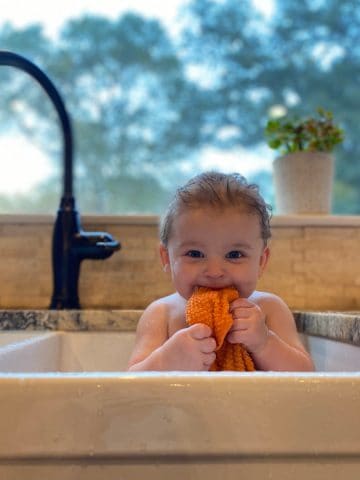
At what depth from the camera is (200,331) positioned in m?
0.65

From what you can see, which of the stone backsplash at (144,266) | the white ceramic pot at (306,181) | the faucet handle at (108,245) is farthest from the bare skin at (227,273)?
the white ceramic pot at (306,181)

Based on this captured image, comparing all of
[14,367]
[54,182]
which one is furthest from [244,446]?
[54,182]

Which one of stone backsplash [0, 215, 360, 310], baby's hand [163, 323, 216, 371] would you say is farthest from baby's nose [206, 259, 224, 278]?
stone backsplash [0, 215, 360, 310]

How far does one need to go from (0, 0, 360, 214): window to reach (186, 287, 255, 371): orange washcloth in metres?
1.02

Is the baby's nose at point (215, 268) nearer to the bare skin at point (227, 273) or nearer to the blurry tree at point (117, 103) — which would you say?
the bare skin at point (227, 273)

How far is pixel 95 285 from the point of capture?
4.06 ft

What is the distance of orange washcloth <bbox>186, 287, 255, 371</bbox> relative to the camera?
26.4 inches

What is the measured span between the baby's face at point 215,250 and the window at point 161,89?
0.94 metres

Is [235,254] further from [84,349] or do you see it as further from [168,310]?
[84,349]

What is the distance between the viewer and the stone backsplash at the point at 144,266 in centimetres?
124

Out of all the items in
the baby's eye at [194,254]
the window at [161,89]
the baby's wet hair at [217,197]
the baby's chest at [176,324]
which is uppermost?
the window at [161,89]

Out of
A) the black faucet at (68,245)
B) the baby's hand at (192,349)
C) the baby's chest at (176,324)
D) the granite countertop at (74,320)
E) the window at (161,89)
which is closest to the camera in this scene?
the baby's hand at (192,349)

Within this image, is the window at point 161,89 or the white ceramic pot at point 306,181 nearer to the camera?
the white ceramic pot at point 306,181

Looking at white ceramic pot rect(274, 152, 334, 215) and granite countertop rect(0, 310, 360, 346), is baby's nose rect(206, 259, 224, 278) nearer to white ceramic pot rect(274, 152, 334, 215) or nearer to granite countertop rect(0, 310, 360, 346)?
granite countertop rect(0, 310, 360, 346)
